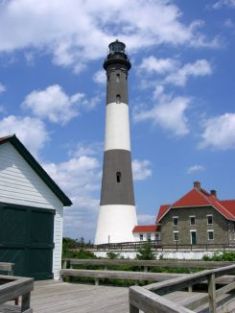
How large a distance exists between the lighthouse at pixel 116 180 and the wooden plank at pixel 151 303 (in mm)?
37071

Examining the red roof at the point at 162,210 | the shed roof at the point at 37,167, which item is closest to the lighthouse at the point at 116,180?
the red roof at the point at 162,210

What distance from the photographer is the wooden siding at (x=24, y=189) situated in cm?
1215

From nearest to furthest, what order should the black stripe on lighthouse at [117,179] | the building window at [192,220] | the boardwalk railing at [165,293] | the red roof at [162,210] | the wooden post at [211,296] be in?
the boardwalk railing at [165,293] < the wooden post at [211,296] < the black stripe on lighthouse at [117,179] < the building window at [192,220] < the red roof at [162,210]

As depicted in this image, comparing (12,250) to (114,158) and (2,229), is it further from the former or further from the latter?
(114,158)

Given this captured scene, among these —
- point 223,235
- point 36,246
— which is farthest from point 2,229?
point 223,235

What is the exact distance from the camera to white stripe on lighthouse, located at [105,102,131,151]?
4197cm

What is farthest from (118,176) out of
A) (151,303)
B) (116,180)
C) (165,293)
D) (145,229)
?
(151,303)

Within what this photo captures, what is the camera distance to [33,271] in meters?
12.6

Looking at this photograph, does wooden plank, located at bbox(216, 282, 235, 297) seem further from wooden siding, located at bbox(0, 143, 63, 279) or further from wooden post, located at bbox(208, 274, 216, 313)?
wooden siding, located at bbox(0, 143, 63, 279)

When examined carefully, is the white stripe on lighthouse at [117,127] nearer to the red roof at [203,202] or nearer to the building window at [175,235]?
the red roof at [203,202]

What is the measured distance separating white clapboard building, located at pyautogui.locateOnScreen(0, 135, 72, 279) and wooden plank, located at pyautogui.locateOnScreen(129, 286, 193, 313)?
316 inches

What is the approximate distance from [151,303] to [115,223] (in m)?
37.7

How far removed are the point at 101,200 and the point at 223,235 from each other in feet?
43.7

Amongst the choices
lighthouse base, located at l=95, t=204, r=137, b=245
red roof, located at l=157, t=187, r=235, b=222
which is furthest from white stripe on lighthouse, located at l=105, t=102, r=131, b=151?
red roof, located at l=157, t=187, r=235, b=222
